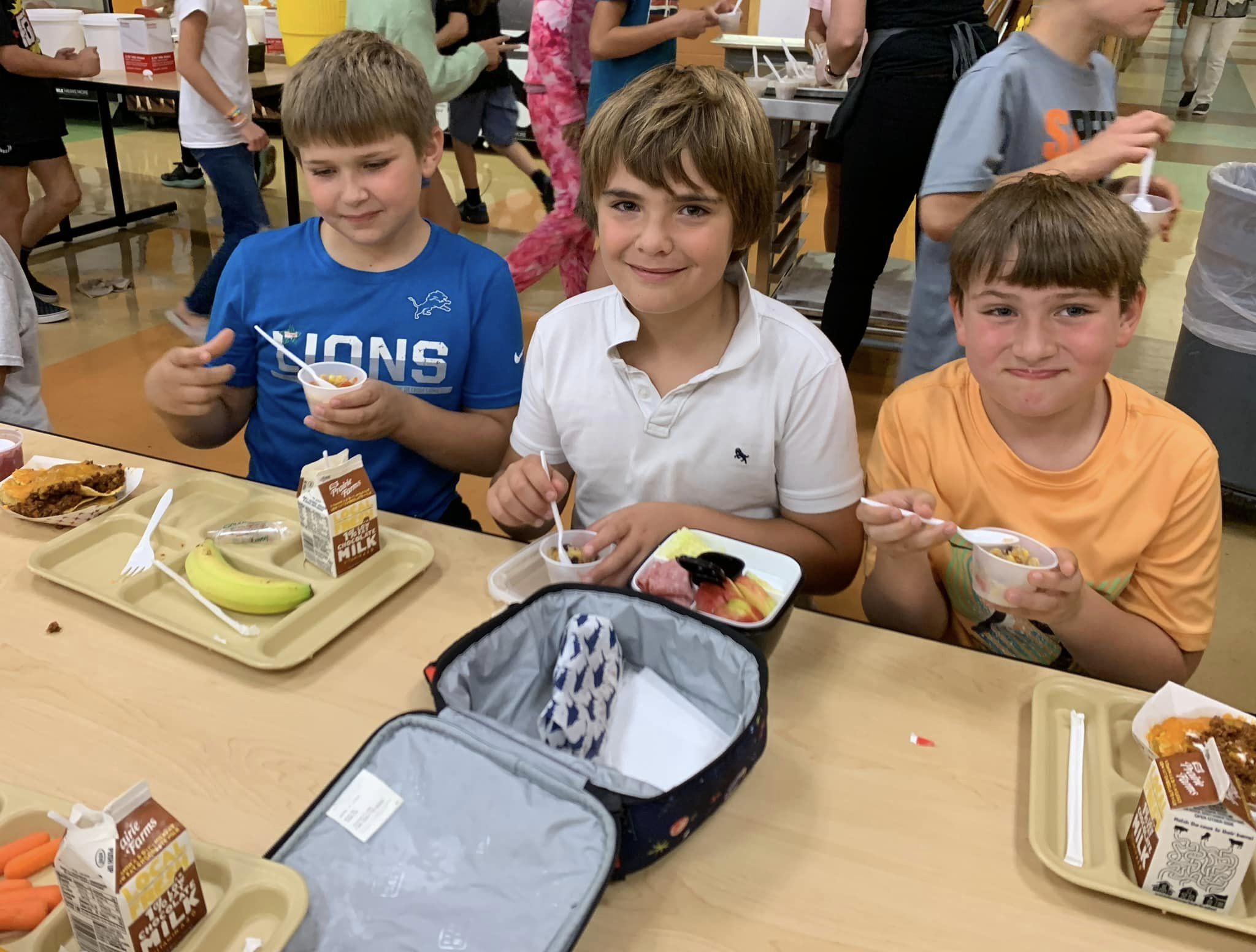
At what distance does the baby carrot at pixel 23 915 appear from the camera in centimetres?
72

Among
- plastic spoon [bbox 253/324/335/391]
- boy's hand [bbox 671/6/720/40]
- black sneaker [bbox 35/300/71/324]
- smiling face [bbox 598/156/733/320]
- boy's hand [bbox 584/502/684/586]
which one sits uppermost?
boy's hand [bbox 671/6/720/40]

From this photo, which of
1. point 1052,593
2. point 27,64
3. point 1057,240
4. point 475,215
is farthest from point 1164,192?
point 475,215

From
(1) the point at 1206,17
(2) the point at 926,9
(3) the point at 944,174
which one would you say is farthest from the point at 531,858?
(1) the point at 1206,17

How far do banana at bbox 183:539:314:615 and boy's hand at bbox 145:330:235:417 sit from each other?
1.07 ft

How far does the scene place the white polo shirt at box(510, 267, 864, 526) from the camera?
1273 millimetres

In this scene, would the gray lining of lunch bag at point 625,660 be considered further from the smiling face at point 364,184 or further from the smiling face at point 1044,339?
the smiling face at point 364,184

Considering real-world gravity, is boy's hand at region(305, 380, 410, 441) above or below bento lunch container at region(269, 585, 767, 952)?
above

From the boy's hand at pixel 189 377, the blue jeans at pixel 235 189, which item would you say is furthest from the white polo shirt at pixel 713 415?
the blue jeans at pixel 235 189

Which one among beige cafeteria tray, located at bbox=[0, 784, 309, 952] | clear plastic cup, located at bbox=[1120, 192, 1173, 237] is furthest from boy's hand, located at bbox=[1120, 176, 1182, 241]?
beige cafeteria tray, located at bbox=[0, 784, 309, 952]

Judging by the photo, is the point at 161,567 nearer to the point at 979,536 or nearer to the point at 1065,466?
the point at 979,536

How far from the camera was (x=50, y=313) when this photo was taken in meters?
3.94

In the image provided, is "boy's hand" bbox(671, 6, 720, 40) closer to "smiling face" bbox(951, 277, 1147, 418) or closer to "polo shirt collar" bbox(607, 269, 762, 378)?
"polo shirt collar" bbox(607, 269, 762, 378)

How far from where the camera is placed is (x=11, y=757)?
897 millimetres

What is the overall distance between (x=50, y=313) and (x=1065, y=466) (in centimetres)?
409
